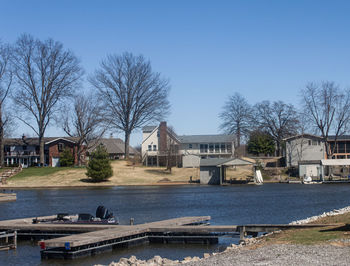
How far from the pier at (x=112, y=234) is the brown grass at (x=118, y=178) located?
47.3 meters

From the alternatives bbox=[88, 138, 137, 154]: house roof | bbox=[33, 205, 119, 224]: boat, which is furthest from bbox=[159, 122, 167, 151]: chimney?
bbox=[33, 205, 119, 224]: boat

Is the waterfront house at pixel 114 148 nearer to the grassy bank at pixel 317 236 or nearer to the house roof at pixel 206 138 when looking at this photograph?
the house roof at pixel 206 138

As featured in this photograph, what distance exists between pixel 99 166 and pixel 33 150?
27.9m

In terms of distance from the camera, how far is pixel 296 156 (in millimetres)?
87688

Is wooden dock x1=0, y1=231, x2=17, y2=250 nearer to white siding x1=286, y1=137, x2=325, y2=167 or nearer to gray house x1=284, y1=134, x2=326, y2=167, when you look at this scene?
gray house x1=284, y1=134, x2=326, y2=167

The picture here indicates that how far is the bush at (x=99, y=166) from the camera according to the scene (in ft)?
256

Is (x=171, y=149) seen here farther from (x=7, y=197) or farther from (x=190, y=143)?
(x=7, y=197)

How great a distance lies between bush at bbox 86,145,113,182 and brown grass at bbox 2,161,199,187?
107 centimetres

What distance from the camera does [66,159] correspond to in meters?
90.8

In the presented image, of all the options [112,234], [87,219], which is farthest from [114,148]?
[112,234]

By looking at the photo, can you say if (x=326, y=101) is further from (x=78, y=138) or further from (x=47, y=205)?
(x=47, y=205)

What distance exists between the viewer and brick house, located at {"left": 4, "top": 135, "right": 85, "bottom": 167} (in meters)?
98.4

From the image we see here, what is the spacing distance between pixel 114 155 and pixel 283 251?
336 feet

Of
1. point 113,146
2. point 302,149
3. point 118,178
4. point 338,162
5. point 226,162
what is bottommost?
point 118,178
